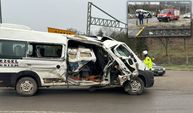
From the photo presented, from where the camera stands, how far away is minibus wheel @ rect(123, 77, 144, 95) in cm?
1384

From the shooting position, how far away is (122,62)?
13695mm

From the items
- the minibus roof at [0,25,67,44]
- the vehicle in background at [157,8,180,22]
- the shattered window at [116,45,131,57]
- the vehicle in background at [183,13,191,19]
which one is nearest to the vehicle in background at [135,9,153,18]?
the vehicle in background at [157,8,180,22]

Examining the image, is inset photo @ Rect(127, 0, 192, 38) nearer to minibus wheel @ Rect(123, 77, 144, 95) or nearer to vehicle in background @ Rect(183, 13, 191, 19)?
vehicle in background @ Rect(183, 13, 191, 19)

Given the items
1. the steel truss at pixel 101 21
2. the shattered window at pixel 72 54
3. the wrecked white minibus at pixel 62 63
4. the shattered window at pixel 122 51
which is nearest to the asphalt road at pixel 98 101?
the wrecked white minibus at pixel 62 63

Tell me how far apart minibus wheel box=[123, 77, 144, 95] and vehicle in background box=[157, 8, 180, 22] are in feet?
132

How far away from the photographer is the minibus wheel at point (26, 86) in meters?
13.1

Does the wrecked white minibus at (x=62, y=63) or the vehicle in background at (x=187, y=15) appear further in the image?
the vehicle in background at (x=187, y=15)

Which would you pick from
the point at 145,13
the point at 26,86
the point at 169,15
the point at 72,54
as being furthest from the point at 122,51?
the point at 169,15

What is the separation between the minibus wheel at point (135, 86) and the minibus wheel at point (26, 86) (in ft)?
10.4

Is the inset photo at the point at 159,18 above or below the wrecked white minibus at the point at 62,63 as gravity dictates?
above

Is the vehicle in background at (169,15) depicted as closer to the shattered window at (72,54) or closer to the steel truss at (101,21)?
the steel truss at (101,21)

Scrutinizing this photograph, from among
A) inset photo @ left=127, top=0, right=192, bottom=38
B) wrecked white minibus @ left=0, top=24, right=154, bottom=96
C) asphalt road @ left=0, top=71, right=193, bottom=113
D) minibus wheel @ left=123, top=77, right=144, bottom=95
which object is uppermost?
inset photo @ left=127, top=0, right=192, bottom=38

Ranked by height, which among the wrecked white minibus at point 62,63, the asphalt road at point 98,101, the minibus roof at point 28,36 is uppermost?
the minibus roof at point 28,36

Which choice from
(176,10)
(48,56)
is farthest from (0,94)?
(176,10)
